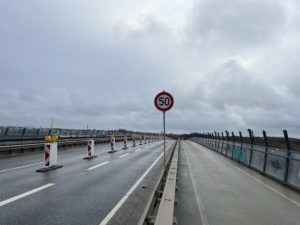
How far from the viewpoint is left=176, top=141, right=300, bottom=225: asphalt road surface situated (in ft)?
23.8

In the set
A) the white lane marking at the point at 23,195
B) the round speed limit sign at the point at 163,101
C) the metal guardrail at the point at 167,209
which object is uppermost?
the round speed limit sign at the point at 163,101

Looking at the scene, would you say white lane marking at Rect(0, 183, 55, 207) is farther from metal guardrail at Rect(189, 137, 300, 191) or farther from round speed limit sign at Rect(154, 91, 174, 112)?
metal guardrail at Rect(189, 137, 300, 191)

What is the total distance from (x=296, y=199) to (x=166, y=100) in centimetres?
613

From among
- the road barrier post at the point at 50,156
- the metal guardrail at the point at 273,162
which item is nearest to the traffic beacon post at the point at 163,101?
the metal guardrail at the point at 273,162

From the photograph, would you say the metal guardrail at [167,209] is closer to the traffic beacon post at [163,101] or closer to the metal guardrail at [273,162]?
the traffic beacon post at [163,101]

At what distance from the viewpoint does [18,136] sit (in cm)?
3847

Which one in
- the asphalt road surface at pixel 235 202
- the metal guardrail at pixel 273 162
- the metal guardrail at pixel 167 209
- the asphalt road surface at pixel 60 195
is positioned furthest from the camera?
the metal guardrail at pixel 273 162

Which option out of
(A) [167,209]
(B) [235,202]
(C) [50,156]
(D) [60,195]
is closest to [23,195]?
(D) [60,195]

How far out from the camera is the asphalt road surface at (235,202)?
724 cm

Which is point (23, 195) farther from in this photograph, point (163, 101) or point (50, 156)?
point (50, 156)

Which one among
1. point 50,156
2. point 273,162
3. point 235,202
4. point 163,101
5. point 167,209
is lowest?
point 235,202

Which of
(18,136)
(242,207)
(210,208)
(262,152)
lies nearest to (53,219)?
(210,208)

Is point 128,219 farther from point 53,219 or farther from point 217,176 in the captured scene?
point 217,176

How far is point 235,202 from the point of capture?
29.9ft
